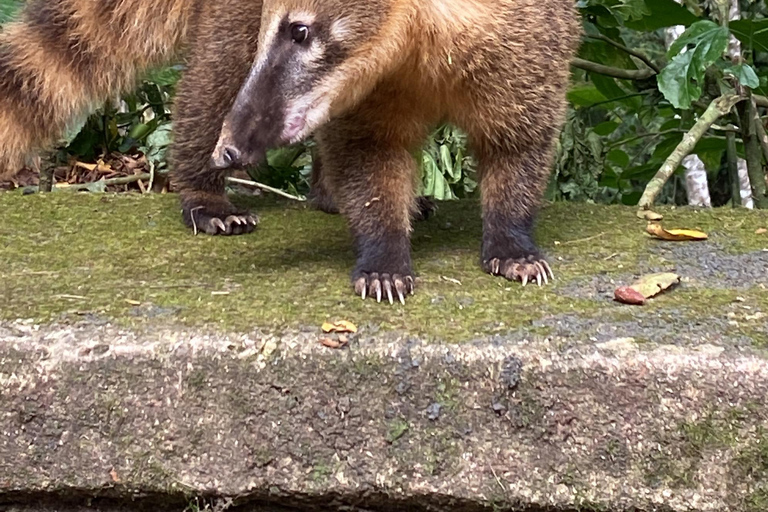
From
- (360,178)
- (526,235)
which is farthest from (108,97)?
(526,235)

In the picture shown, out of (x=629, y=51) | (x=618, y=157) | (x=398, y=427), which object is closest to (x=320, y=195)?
(x=629, y=51)

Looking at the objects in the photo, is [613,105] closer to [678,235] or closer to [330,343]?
[678,235]

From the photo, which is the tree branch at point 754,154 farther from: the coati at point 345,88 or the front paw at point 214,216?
the front paw at point 214,216

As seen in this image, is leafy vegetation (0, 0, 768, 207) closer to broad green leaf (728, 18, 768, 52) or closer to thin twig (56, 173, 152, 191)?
broad green leaf (728, 18, 768, 52)

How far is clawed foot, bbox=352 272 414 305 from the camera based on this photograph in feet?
7.08

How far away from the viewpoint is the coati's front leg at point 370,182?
8.21ft

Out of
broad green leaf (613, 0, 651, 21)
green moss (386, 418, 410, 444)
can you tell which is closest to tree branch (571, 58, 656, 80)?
broad green leaf (613, 0, 651, 21)

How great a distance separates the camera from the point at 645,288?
2.16 m

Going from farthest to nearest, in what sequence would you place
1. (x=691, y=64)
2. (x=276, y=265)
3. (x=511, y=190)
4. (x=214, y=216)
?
(x=214, y=216) < (x=691, y=64) < (x=511, y=190) < (x=276, y=265)

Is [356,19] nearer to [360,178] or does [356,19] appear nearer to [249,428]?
[360,178]

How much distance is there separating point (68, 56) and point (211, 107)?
1.64 ft

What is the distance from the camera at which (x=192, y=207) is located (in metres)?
3.06

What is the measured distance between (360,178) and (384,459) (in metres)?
0.95

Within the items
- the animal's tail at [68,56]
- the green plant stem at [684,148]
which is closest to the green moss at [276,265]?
the green plant stem at [684,148]
